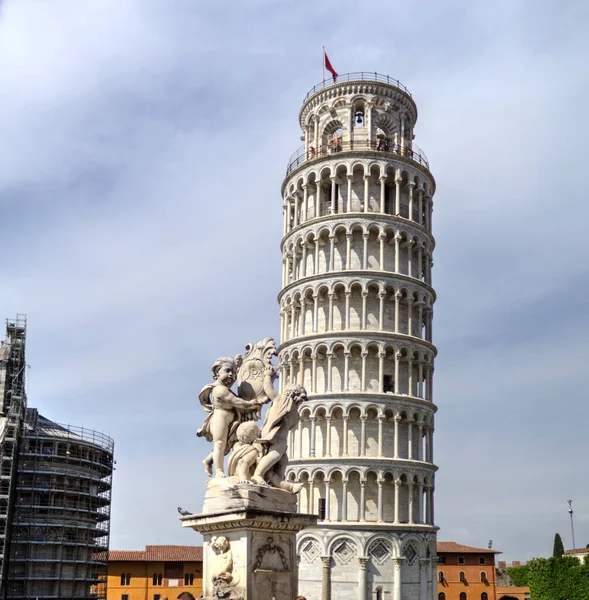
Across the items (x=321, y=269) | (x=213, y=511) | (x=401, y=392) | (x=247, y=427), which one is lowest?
(x=213, y=511)

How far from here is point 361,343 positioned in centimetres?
5634

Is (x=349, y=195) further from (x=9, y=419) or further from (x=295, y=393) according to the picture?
(x=295, y=393)

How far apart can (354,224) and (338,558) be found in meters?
22.2

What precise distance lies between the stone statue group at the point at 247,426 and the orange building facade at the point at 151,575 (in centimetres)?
7659

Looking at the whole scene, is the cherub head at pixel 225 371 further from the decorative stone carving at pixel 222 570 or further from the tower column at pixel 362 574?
the tower column at pixel 362 574

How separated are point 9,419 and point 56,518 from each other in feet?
25.9

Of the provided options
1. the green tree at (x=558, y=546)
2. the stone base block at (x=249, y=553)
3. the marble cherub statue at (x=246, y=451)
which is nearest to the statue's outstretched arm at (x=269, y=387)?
the marble cherub statue at (x=246, y=451)

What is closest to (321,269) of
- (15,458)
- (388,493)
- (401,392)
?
(401,392)

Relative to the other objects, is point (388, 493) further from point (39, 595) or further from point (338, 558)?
point (39, 595)

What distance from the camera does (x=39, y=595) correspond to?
56.6 m

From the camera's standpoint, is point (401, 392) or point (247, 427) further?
point (401, 392)

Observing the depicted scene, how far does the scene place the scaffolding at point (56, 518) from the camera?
188 ft

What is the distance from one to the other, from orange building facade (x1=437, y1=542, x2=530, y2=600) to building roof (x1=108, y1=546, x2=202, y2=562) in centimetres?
2663

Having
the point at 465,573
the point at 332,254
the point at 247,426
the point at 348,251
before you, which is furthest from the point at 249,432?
the point at 465,573
